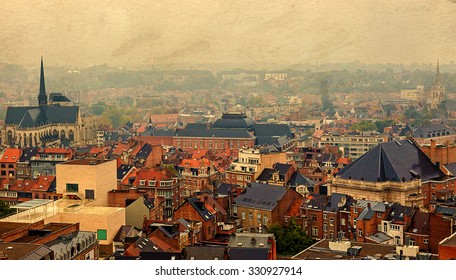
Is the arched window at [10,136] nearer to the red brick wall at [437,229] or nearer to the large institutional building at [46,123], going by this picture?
the large institutional building at [46,123]

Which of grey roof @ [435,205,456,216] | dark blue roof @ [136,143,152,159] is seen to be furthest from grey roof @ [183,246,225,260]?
dark blue roof @ [136,143,152,159]

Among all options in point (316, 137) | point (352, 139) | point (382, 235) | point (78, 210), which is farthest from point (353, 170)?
point (316, 137)

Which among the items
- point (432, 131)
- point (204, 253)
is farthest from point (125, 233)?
point (432, 131)

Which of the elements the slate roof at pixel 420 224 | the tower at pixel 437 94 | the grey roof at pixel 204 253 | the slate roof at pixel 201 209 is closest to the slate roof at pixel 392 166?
the slate roof at pixel 420 224

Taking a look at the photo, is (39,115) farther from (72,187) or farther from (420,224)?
(420,224)

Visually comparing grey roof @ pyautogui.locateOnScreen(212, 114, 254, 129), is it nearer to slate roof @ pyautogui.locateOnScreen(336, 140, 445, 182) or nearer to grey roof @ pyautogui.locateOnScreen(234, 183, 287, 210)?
slate roof @ pyautogui.locateOnScreen(336, 140, 445, 182)

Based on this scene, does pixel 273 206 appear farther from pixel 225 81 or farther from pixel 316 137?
pixel 316 137

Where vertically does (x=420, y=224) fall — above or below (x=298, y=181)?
below
